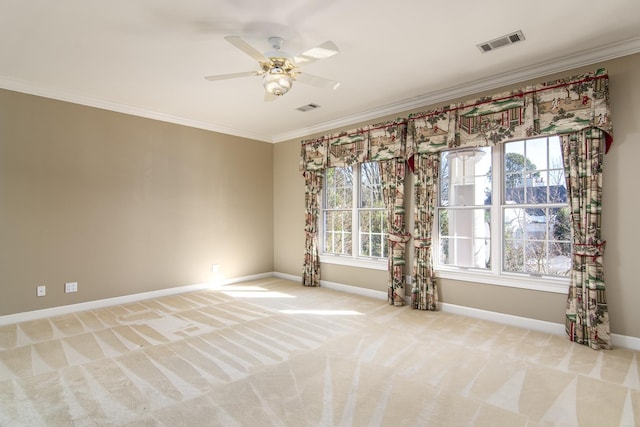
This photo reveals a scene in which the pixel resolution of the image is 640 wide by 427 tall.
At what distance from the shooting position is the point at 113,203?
4.74 metres

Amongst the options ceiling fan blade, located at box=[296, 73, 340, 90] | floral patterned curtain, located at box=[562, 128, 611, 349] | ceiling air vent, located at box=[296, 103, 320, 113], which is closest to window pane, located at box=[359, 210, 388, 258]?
ceiling air vent, located at box=[296, 103, 320, 113]

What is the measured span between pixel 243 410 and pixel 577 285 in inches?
134

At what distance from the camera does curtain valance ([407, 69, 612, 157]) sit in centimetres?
323

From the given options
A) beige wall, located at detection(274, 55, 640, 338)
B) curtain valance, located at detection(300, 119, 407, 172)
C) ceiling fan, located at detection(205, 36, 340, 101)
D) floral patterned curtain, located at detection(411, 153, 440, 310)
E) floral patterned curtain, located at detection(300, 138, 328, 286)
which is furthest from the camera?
floral patterned curtain, located at detection(300, 138, 328, 286)

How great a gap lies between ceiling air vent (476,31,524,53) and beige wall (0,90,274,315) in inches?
173

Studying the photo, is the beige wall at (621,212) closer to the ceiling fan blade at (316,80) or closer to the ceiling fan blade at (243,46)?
the ceiling fan blade at (316,80)

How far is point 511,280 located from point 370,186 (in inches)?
96.1

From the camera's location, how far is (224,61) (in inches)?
135

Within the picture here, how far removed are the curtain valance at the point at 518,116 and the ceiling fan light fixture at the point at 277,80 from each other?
2.21 metres

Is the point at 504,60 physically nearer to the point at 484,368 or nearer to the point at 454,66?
the point at 454,66

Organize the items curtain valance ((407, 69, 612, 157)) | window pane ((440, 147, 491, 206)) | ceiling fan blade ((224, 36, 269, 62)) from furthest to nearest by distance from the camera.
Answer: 1. window pane ((440, 147, 491, 206))
2. curtain valance ((407, 69, 612, 157))
3. ceiling fan blade ((224, 36, 269, 62))

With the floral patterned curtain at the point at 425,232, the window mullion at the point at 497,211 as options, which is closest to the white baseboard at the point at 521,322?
the floral patterned curtain at the point at 425,232

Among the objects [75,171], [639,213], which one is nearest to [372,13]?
[639,213]

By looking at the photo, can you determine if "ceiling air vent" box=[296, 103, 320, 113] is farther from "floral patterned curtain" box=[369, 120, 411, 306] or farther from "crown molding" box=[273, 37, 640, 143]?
"floral patterned curtain" box=[369, 120, 411, 306]
